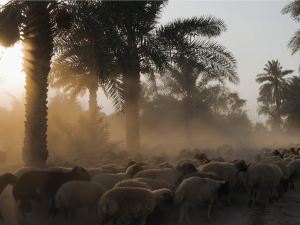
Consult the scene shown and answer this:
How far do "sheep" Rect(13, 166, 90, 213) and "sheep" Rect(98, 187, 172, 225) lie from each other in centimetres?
225

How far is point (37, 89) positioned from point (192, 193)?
675 centimetres

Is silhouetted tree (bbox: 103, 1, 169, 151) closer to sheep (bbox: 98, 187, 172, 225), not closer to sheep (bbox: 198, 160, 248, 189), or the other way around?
sheep (bbox: 198, 160, 248, 189)

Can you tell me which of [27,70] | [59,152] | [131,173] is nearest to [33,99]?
[27,70]

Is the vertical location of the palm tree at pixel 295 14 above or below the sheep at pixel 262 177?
above

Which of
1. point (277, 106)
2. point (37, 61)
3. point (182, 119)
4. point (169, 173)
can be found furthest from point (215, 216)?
point (277, 106)

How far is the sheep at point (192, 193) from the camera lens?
953 cm

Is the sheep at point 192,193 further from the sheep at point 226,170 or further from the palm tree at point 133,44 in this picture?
the palm tree at point 133,44

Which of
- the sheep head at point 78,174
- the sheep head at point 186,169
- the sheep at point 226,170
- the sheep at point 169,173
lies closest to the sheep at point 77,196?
the sheep head at point 78,174

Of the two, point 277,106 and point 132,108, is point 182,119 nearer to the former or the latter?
point 277,106

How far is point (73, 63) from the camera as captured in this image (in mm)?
20094

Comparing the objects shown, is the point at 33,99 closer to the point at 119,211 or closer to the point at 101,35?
the point at 101,35

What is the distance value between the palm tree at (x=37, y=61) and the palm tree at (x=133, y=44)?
159 cm

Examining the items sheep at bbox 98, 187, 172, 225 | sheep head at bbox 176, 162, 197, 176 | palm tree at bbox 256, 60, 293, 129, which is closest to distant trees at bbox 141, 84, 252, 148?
palm tree at bbox 256, 60, 293, 129

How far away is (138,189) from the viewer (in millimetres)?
8742
